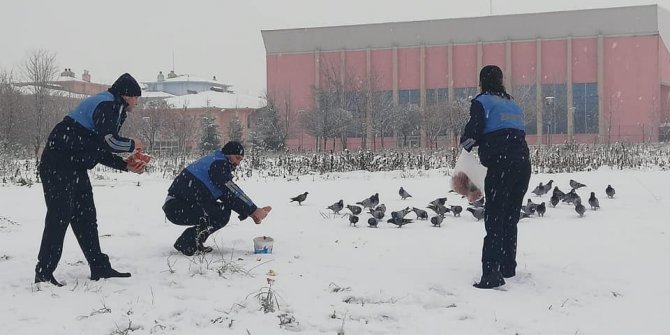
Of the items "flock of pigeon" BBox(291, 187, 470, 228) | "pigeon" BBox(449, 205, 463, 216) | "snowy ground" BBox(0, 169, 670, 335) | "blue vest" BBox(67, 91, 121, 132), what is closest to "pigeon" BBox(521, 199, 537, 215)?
"snowy ground" BBox(0, 169, 670, 335)

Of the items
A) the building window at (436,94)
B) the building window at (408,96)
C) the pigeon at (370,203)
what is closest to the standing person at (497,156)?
the pigeon at (370,203)

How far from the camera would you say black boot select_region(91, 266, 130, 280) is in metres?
5.38

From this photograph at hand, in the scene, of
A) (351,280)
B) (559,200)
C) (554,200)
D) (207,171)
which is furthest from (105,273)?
(559,200)

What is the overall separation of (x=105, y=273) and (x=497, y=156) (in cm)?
325

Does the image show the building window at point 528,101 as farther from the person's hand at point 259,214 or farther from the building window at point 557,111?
the person's hand at point 259,214

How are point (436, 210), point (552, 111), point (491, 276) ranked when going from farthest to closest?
point (552, 111), point (436, 210), point (491, 276)

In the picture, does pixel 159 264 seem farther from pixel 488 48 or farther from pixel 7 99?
pixel 488 48

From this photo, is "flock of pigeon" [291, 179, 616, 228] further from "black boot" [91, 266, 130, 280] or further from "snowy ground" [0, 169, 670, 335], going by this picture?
"black boot" [91, 266, 130, 280]

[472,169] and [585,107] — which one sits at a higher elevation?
[585,107]

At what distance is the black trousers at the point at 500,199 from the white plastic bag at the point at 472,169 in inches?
13.6

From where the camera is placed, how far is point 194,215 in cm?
630

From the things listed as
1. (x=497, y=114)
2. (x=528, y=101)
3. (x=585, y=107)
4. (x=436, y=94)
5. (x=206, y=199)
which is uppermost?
(x=436, y=94)

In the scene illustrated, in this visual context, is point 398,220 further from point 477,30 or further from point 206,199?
point 477,30

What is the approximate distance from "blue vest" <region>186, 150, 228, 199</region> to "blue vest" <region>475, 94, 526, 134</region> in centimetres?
243
